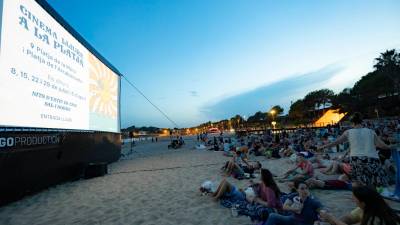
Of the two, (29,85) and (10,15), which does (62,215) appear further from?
(10,15)

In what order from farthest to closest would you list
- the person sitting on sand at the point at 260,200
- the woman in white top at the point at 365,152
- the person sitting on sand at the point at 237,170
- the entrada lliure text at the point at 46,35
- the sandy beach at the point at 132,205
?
the person sitting on sand at the point at 237,170, the entrada lliure text at the point at 46,35, the sandy beach at the point at 132,205, the person sitting on sand at the point at 260,200, the woman in white top at the point at 365,152

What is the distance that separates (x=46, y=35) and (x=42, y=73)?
1244 mm

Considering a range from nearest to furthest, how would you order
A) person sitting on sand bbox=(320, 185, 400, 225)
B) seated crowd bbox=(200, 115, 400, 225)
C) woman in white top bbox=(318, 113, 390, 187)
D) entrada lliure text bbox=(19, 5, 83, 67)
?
person sitting on sand bbox=(320, 185, 400, 225) → seated crowd bbox=(200, 115, 400, 225) → woman in white top bbox=(318, 113, 390, 187) → entrada lliure text bbox=(19, 5, 83, 67)

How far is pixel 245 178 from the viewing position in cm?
843

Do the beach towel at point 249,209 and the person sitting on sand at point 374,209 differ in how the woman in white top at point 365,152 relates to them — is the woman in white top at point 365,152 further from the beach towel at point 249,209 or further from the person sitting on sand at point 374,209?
the person sitting on sand at point 374,209

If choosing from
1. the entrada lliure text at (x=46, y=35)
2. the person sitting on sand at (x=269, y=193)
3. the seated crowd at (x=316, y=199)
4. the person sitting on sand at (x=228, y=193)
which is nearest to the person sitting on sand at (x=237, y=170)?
the seated crowd at (x=316, y=199)

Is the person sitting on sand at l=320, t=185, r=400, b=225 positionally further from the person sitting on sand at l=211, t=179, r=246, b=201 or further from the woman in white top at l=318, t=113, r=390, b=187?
the person sitting on sand at l=211, t=179, r=246, b=201

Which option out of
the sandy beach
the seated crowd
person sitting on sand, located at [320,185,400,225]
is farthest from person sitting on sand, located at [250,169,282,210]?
person sitting on sand, located at [320,185,400,225]

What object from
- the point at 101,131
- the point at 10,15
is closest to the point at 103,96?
the point at 101,131

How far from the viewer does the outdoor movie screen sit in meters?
6.42

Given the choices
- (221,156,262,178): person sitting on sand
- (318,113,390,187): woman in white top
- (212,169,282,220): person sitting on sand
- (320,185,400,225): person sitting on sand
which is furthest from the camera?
(221,156,262,178): person sitting on sand

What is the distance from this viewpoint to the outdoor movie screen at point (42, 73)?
253 inches

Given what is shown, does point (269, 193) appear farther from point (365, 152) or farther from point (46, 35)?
point (46, 35)

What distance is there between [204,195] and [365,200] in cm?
430
